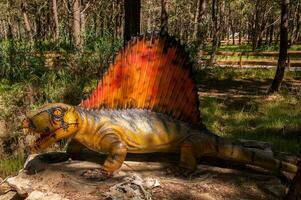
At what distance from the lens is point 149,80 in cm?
386

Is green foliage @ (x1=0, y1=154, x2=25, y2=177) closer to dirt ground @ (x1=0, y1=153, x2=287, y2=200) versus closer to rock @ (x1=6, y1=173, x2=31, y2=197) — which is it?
dirt ground @ (x1=0, y1=153, x2=287, y2=200)

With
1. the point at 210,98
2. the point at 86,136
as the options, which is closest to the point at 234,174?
the point at 86,136

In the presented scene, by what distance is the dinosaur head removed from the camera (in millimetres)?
3471

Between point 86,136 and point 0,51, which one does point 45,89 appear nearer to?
point 0,51

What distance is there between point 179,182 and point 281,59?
7.74m

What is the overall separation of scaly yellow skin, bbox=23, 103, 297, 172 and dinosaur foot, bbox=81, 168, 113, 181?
43 mm

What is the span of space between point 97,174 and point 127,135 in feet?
1.41

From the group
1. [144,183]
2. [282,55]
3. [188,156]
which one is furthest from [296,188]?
[282,55]

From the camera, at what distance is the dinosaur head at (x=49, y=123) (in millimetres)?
3471

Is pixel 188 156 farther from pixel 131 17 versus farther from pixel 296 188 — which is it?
pixel 131 17

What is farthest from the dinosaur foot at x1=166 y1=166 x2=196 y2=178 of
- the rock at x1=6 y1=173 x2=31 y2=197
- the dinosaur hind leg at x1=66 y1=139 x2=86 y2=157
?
the rock at x1=6 y1=173 x2=31 y2=197

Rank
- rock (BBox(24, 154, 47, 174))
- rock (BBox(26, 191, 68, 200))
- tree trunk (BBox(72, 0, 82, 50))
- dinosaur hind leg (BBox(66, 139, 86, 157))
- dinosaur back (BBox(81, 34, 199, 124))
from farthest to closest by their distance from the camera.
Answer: tree trunk (BBox(72, 0, 82, 50)) < dinosaur hind leg (BBox(66, 139, 86, 157)) < rock (BBox(24, 154, 47, 174)) < dinosaur back (BBox(81, 34, 199, 124)) < rock (BBox(26, 191, 68, 200))

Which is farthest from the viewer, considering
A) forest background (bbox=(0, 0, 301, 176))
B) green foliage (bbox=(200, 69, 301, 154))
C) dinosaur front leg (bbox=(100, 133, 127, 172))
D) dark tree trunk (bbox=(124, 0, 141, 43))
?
dark tree trunk (bbox=(124, 0, 141, 43))

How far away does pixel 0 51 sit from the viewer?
1183 cm
